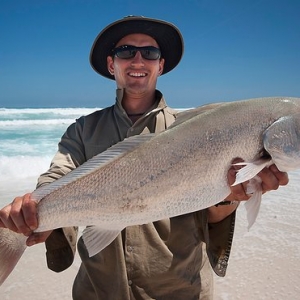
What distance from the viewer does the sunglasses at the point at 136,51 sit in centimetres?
266

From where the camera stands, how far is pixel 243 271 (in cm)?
375

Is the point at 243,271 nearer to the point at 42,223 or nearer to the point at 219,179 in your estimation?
the point at 219,179

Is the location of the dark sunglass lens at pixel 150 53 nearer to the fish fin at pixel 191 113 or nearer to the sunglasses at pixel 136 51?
the sunglasses at pixel 136 51

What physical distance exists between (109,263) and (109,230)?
380 millimetres

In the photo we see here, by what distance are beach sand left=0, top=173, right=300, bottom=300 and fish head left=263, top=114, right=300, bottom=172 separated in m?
1.83

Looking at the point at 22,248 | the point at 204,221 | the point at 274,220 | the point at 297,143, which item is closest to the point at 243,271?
the point at 274,220

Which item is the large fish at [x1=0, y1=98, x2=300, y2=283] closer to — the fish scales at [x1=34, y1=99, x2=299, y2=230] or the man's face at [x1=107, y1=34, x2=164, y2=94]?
the fish scales at [x1=34, y1=99, x2=299, y2=230]

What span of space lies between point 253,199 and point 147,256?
0.73 metres

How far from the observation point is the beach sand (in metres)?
3.40

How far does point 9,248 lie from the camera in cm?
204

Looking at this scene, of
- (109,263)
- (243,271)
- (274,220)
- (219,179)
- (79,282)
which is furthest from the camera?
(274,220)

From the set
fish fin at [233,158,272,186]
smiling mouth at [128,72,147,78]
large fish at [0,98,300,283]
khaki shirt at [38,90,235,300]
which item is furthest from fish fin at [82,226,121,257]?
smiling mouth at [128,72,147,78]

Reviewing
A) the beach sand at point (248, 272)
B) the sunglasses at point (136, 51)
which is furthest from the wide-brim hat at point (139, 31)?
the beach sand at point (248, 272)

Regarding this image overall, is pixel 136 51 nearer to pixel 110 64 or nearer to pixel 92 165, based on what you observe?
pixel 110 64
